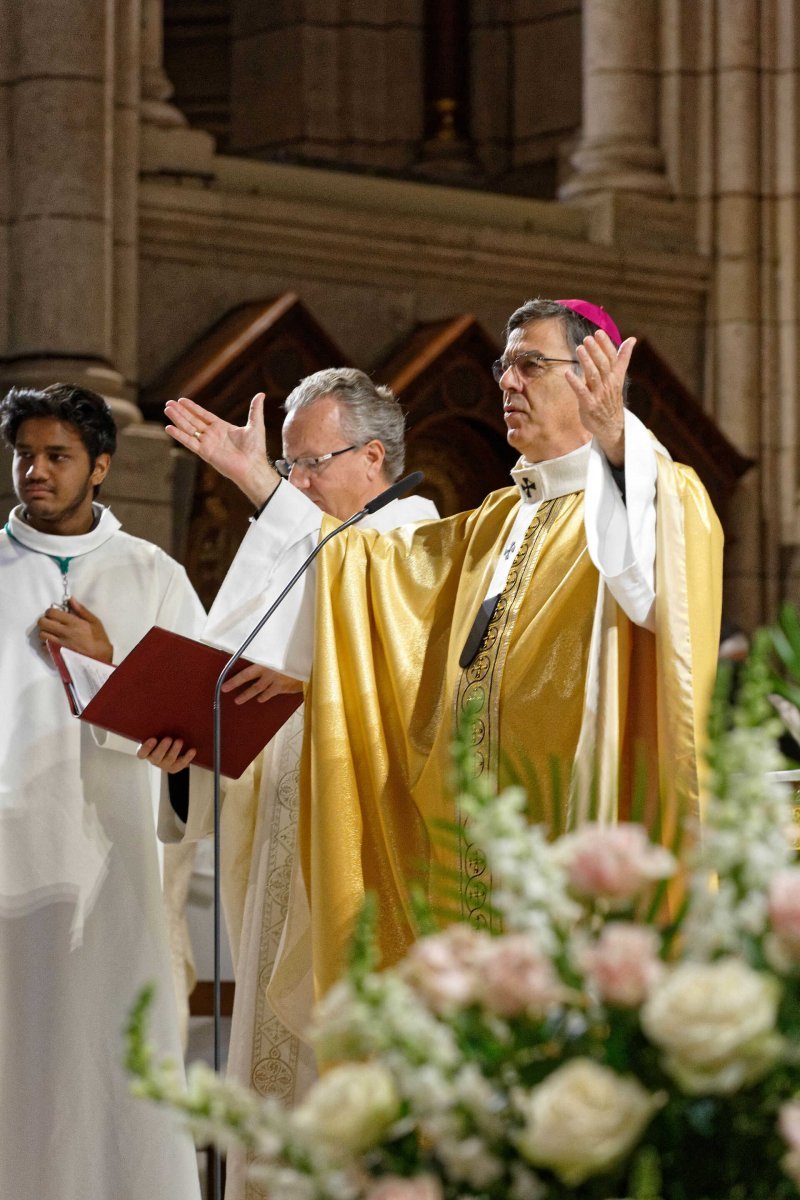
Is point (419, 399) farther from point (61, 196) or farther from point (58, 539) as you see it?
point (58, 539)

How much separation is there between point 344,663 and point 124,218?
5564mm

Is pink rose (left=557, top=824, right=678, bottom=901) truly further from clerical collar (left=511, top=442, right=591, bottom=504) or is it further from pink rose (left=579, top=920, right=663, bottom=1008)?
clerical collar (left=511, top=442, right=591, bottom=504)

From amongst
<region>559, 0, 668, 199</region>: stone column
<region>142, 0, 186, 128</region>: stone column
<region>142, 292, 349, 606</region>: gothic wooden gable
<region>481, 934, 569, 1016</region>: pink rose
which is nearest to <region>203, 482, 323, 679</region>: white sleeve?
<region>481, 934, 569, 1016</region>: pink rose

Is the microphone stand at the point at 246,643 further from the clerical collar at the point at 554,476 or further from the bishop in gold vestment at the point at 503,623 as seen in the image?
the clerical collar at the point at 554,476

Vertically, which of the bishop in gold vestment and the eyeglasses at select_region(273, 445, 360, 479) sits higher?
the eyeglasses at select_region(273, 445, 360, 479)

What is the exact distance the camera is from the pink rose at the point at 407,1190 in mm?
1504

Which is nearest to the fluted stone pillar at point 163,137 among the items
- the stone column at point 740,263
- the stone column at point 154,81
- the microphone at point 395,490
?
the stone column at point 154,81

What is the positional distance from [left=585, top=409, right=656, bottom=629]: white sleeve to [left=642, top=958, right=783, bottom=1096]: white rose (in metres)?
2.04

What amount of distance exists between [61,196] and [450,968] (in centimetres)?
773

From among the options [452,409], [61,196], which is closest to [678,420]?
[452,409]

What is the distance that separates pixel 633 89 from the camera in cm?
1086

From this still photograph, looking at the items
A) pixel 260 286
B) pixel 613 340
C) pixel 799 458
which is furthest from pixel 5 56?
pixel 613 340

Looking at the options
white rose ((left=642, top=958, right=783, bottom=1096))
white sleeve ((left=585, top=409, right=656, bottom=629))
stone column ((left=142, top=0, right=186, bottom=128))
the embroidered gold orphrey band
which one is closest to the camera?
white rose ((left=642, top=958, right=783, bottom=1096))

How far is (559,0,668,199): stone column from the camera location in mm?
10742
